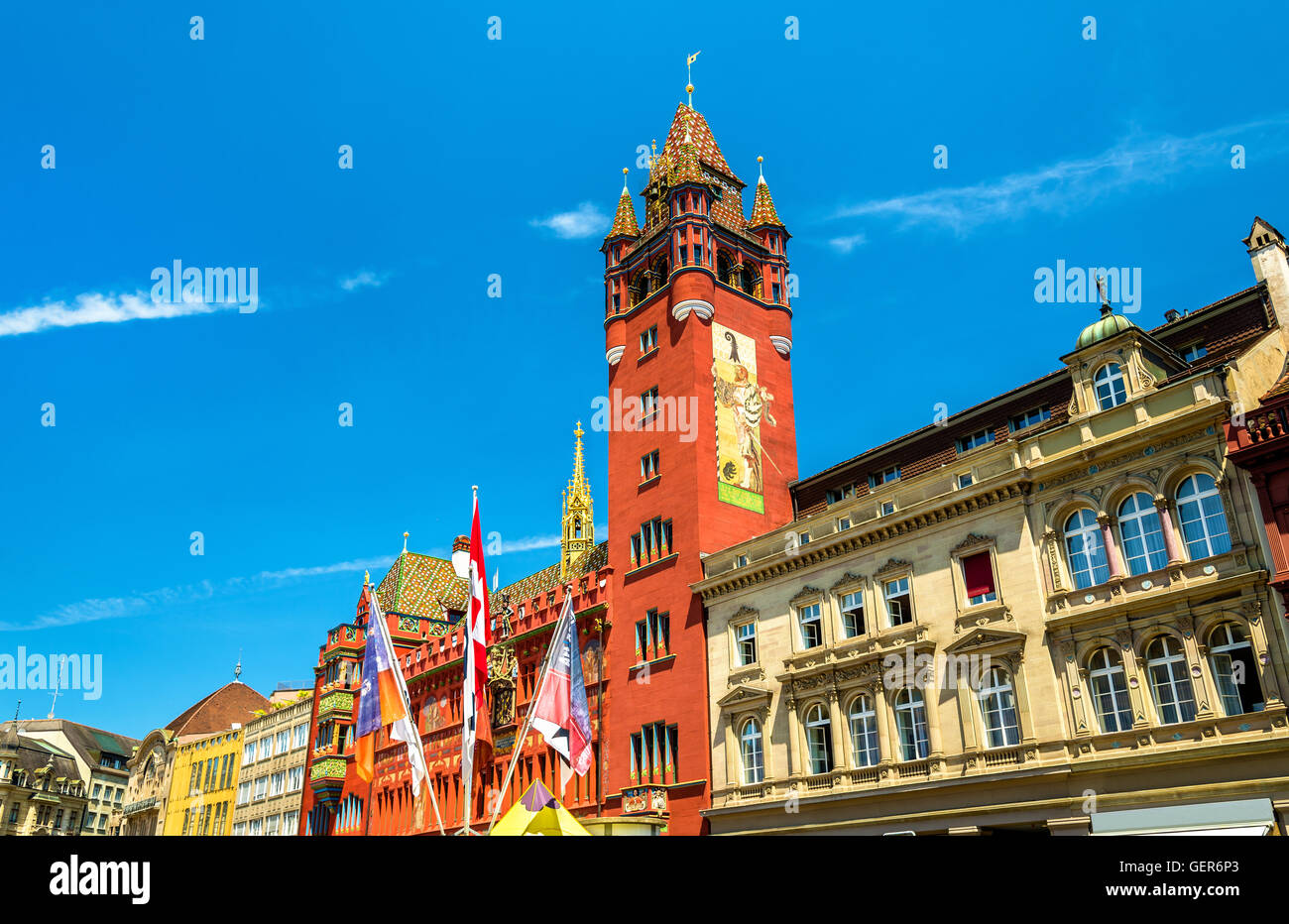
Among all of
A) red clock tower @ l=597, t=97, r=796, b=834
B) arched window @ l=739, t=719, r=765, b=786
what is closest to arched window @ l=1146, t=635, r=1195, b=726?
arched window @ l=739, t=719, r=765, b=786

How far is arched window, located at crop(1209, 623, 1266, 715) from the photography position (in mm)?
28672

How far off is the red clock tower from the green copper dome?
1993 cm

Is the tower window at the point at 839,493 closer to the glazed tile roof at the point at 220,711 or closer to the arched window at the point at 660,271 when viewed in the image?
the arched window at the point at 660,271

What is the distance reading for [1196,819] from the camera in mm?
27938

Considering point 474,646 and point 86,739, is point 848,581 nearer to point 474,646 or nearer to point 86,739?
point 474,646

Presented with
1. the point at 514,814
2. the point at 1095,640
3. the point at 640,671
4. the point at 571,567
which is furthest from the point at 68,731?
the point at 1095,640

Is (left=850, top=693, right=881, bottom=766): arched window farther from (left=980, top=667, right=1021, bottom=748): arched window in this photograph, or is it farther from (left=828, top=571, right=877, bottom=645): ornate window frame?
(left=980, top=667, right=1021, bottom=748): arched window

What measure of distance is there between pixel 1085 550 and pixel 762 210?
33978 millimetres

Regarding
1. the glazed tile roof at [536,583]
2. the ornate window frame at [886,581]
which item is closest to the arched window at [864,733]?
the ornate window frame at [886,581]

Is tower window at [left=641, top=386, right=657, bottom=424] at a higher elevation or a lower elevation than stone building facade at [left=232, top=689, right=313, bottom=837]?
higher

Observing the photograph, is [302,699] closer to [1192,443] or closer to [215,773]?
[215,773]

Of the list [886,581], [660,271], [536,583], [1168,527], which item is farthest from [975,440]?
[536,583]

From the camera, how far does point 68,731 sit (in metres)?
143
